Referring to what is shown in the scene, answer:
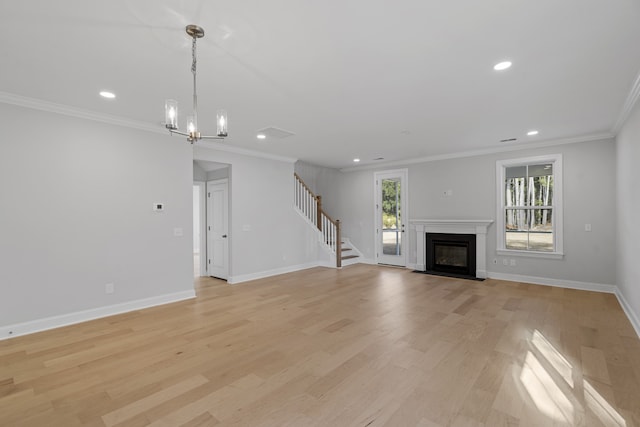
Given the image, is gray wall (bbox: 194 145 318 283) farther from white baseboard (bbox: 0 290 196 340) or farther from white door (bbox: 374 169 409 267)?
white door (bbox: 374 169 409 267)

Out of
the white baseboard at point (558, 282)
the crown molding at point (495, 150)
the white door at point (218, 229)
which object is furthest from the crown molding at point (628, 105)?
the white door at point (218, 229)

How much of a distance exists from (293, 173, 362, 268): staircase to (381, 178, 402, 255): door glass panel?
1012mm

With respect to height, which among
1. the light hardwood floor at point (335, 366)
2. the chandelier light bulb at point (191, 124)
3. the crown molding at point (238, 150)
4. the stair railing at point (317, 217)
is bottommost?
the light hardwood floor at point (335, 366)

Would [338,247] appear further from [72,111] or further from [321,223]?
[72,111]

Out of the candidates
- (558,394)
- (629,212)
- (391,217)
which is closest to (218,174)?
(391,217)

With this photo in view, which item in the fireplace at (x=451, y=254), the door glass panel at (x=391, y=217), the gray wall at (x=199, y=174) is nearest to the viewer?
the fireplace at (x=451, y=254)

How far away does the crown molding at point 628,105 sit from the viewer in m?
3.21

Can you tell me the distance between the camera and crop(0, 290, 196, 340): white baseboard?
3.44m

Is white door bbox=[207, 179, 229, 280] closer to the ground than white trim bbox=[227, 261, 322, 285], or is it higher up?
higher up

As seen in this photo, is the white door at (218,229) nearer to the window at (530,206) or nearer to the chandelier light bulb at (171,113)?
the chandelier light bulb at (171,113)

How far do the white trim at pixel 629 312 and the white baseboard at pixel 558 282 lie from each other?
0.94 ft

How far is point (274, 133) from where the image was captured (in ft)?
16.4

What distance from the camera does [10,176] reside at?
11.3ft

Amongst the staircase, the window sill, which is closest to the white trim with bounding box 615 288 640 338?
the window sill
